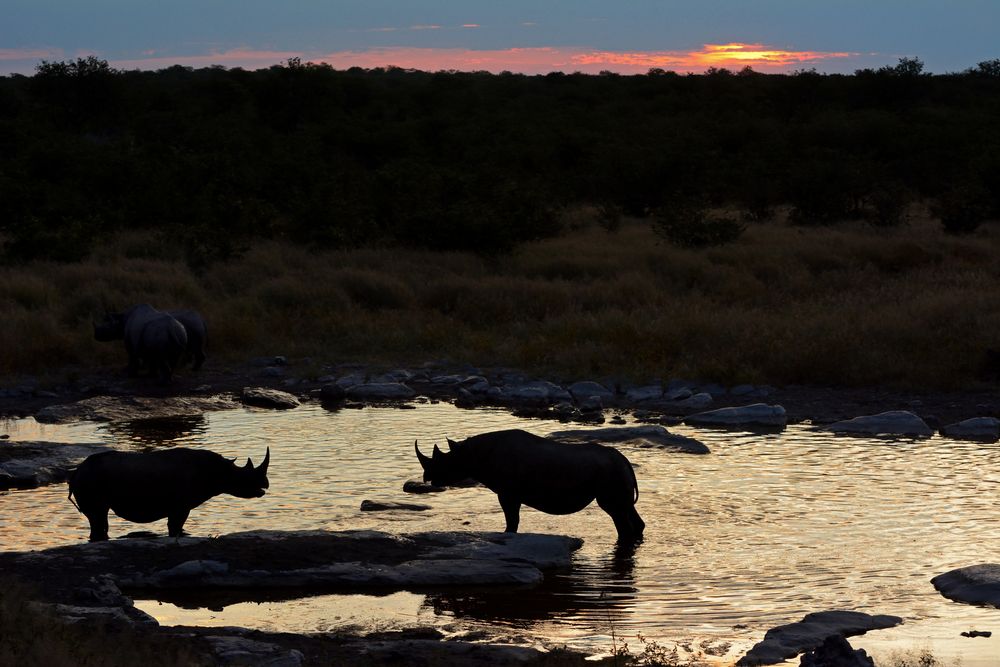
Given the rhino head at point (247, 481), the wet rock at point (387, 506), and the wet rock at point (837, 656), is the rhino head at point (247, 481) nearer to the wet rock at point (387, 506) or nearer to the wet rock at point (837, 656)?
the wet rock at point (387, 506)

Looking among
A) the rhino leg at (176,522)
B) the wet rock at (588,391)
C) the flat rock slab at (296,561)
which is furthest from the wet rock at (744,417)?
the rhino leg at (176,522)

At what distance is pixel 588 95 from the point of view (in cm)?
7412

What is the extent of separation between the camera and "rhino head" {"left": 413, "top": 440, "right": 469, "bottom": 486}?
1086 centimetres

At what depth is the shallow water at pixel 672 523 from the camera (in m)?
8.16

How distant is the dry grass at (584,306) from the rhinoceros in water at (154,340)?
1.31m

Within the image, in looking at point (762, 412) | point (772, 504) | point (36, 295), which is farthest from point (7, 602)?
point (36, 295)

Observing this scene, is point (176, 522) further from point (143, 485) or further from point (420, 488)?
point (420, 488)

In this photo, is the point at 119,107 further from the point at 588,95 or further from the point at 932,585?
the point at 932,585

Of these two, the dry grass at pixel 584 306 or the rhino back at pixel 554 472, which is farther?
the dry grass at pixel 584 306

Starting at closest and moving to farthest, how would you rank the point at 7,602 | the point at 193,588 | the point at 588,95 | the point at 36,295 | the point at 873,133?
the point at 7,602 < the point at 193,588 < the point at 36,295 < the point at 873,133 < the point at 588,95

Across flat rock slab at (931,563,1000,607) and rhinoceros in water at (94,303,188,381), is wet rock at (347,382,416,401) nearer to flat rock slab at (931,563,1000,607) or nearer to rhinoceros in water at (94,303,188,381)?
rhinoceros in water at (94,303,188,381)

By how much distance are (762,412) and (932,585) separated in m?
6.33

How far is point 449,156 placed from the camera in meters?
45.5

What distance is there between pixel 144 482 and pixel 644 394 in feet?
26.4
